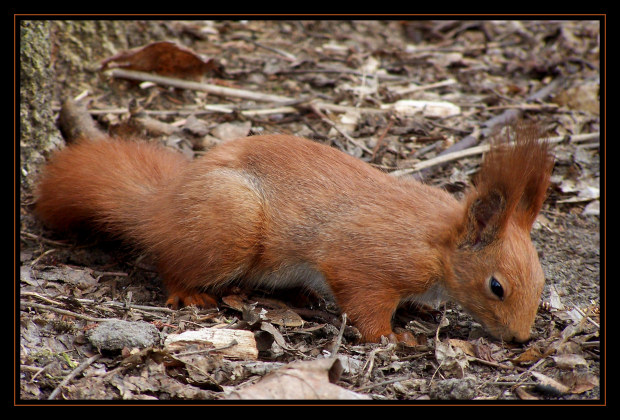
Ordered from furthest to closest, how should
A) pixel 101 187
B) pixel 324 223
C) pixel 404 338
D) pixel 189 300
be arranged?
pixel 101 187 → pixel 189 300 → pixel 324 223 → pixel 404 338

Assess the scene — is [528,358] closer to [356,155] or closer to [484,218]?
[484,218]

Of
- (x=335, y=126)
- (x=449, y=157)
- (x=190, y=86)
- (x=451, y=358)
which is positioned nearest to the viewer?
(x=451, y=358)

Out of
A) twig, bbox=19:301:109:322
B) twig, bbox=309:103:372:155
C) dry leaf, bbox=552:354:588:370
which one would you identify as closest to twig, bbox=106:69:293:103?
twig, bbox=309:103:372:155

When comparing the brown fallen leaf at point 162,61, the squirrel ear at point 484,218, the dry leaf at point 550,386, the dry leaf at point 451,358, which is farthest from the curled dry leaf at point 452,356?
the brown fallen leaf at point 162,61

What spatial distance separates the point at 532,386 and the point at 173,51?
4.75 m

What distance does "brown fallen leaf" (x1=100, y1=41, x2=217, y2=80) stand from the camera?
262 inches

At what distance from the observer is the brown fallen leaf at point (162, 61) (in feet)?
21.8

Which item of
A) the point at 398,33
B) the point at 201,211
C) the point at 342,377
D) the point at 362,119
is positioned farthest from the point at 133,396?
the point at 398,33

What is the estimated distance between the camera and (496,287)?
13.5ft

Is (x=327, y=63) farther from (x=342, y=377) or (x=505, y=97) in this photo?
(x=342, y=377)

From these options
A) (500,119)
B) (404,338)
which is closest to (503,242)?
(404,338)

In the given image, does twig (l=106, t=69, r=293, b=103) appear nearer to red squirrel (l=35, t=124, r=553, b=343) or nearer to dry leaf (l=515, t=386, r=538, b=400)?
red squirrel (l=35, t=124, r=553, b=343)

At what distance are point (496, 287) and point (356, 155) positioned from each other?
222cm

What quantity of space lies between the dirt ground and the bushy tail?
0.31 metres
